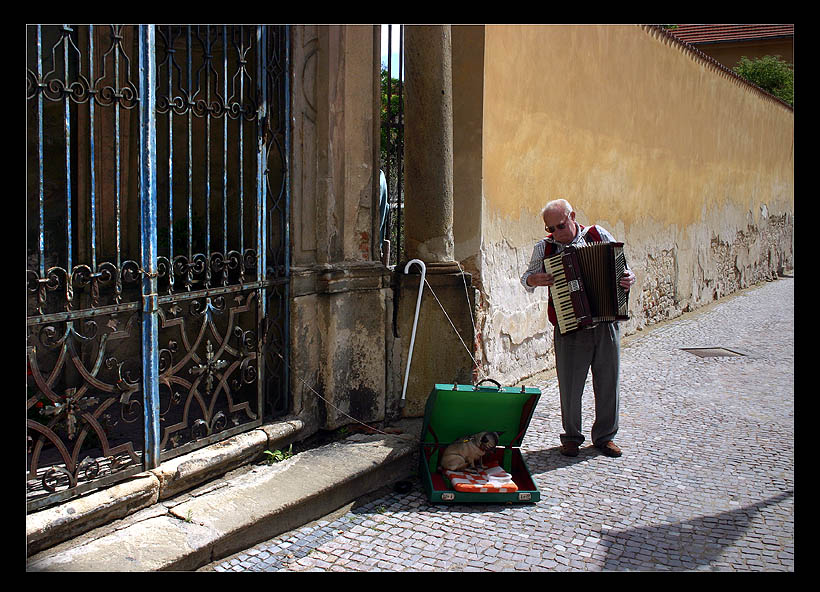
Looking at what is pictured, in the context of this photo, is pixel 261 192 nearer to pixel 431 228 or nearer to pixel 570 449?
pixel 431 228

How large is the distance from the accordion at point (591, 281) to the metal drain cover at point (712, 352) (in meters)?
4.31

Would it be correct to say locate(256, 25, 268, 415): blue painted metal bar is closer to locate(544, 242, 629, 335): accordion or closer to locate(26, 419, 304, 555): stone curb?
locate(26, 419, 304, 555): stone curb

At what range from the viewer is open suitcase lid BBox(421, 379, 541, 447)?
4949 mm

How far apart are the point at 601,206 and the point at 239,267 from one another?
218 inches

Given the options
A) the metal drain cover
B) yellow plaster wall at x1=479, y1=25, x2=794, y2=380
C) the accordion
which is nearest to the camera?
the accordion

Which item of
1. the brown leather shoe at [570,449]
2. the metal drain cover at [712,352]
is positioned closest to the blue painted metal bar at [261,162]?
the brown leather shoe at [570,449]

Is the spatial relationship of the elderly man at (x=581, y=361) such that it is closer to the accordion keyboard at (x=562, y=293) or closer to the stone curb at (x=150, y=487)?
the accordion keyboard at (x=562, y=293)

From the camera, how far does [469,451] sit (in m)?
4.89

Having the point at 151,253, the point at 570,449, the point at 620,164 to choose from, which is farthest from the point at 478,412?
the point at 620,164

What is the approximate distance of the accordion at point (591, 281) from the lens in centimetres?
532

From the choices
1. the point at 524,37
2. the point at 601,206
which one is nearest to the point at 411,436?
the point at 524,37

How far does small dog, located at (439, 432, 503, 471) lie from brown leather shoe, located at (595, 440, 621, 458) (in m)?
1.04

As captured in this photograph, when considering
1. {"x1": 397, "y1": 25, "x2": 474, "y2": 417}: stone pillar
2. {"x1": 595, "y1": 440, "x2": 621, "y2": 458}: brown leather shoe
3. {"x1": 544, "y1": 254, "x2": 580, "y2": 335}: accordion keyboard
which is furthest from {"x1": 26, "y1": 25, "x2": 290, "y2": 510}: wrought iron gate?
{"x1": 595, "y1": 440, "x2": 621, "y2": 458}: brown leather shoe

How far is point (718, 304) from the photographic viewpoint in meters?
14.1
